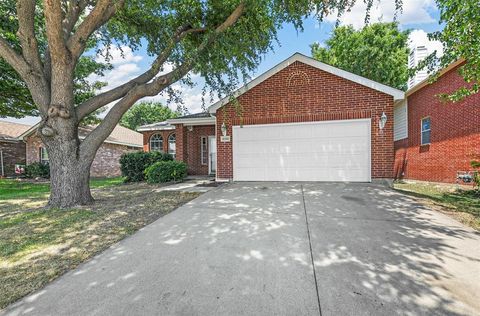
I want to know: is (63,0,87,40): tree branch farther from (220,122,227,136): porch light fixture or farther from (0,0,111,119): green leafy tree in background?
(220,122,227,136): porch light fixture

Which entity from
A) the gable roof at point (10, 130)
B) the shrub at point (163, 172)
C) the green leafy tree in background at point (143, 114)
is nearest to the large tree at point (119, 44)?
the shrub at point (163, 172)

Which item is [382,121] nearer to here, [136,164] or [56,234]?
[56,234]

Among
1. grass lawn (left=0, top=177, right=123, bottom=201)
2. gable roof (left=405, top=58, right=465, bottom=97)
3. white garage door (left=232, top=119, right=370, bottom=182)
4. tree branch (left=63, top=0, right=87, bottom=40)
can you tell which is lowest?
grass lawn (left=0, top=177, right=123, bottom=201)

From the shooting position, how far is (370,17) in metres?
5.60

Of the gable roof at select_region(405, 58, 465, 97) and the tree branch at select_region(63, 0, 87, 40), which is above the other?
the tree branch at select_region(63, 0, 87, 40)

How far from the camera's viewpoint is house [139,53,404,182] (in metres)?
7.70

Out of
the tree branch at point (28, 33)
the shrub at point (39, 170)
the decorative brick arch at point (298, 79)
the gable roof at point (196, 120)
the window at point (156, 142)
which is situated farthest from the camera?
the shrub at point (39, 170)

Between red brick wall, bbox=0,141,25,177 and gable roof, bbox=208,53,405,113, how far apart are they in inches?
699

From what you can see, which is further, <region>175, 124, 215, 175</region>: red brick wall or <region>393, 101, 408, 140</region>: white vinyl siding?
<region>175, 124, 215, 175</region>: red brick wall

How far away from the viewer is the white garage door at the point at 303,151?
7.84 meters

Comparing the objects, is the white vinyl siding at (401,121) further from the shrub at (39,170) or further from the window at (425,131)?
the shrub at (39,170)

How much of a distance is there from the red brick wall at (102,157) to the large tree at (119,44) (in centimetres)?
1121

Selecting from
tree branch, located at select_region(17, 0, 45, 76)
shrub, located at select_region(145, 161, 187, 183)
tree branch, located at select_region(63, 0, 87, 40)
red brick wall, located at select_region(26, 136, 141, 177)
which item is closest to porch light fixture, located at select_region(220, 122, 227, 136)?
shrub, located at select_region(145, 161, 187, 183)

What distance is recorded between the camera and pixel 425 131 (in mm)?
9508
